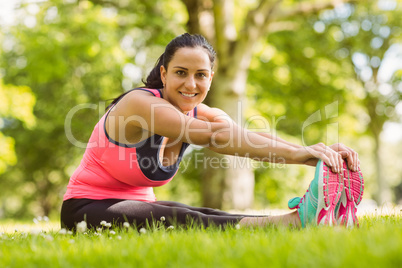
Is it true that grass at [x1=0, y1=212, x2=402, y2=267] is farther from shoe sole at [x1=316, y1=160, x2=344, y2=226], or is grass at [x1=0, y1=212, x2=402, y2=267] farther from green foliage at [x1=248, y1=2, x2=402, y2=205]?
green foliage at [x1=248, y1=2, x2=402, y2=205]

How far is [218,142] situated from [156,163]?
2.01 feet

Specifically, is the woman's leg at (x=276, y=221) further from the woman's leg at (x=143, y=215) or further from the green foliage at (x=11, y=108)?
the green foliage at (x=11, y=108)

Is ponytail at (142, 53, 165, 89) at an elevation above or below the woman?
above

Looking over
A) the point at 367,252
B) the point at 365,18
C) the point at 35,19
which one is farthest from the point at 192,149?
the point at 367,252

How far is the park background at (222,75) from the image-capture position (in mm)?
8336

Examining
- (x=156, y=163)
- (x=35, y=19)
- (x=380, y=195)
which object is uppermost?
(x=35, y=19)

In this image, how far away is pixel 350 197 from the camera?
2.75 meters

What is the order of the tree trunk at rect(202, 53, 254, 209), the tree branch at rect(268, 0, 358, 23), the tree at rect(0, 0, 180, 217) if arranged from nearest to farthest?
1. the tree trunk at rect(202, 53, 254, 209)
2. the tree branch at rect(268, 0, 358, 23)
3. the tree at rect(0, 0, 180, 217)

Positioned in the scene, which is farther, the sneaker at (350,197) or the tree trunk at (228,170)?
the tree trunk at (228,170)

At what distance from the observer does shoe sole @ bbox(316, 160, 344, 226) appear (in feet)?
8.48

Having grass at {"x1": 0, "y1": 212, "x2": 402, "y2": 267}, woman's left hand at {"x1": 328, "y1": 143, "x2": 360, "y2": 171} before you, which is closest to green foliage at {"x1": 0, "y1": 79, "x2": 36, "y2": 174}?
grass at {"x1": 0, "y1": 212, "x2": 402, "y2": 267}

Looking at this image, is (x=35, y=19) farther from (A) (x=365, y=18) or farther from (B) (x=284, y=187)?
(A) (x=365, y=18)

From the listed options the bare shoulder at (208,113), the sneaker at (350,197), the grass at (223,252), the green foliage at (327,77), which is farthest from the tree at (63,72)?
the grass at (223,252)

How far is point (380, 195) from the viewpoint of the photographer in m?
16.9
